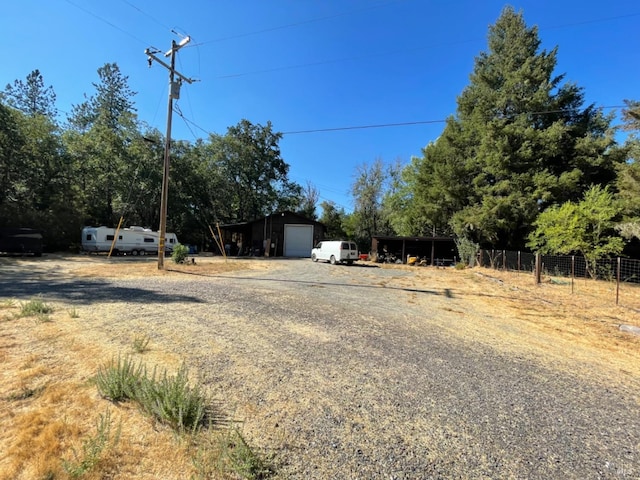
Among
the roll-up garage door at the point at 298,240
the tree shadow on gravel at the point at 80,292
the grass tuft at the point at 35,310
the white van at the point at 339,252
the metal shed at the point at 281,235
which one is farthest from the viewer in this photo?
the roll-up garage door at the point at 298,240

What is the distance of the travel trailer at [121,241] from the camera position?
898 inches

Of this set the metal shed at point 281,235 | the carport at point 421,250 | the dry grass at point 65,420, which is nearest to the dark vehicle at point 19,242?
the metal shed at point 281,235

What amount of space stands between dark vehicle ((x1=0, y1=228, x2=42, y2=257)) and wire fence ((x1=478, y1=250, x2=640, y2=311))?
86.6 feet

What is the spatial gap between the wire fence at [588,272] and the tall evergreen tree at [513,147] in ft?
10.3

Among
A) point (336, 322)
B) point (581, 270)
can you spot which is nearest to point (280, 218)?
point (581, 270)

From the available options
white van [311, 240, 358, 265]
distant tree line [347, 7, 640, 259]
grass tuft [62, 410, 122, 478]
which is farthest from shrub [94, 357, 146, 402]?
white van [311, 240, 358, 265]

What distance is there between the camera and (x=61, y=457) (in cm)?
202

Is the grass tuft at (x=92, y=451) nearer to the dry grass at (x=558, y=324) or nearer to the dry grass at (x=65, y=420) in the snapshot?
the dry grass at (x=65, y=420)

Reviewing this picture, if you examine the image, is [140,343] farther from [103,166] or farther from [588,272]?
[103,166]

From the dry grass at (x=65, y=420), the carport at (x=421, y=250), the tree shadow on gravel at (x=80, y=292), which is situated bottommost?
the tree shadow on gravel at (x=80, y=292)

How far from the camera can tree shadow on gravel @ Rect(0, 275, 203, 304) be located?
7090mm

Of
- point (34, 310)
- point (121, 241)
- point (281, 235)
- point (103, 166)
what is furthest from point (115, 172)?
point (34, 310)

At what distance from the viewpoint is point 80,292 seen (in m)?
7.84

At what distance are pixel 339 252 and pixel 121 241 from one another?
15884 mm
